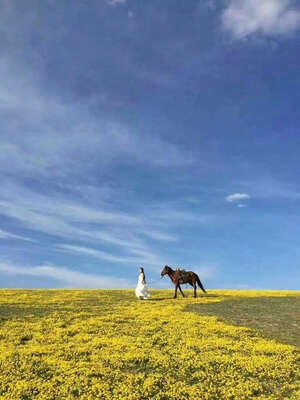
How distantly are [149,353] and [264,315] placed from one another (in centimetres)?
1564

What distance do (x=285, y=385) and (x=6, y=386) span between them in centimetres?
1326

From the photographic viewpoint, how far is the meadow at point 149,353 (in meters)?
21.0

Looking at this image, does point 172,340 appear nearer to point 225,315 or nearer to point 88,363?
point 88,363

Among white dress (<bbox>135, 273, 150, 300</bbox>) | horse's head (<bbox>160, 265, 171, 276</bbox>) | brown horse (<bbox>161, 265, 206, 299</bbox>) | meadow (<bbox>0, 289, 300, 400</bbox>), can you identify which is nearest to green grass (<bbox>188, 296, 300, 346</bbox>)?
meadow (<bbox>0, 289, 300, 400</bbox>)

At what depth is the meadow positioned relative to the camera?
20953 mm

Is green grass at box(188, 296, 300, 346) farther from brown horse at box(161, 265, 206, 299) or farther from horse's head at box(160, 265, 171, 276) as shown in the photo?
horse's head at box(160, 265, 171, 276)

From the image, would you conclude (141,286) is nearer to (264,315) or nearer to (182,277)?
(182,277)

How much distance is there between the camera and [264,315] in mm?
38156

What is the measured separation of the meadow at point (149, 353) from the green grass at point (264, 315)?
82 millimetres

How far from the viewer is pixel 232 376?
22.6 m

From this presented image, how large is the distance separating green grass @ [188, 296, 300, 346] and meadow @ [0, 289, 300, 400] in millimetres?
82

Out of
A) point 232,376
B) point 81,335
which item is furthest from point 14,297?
point 232,376

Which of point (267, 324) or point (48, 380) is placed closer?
point (48, 380)

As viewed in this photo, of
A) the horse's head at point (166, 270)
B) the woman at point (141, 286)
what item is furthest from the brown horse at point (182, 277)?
the woman at point (141, 286)
